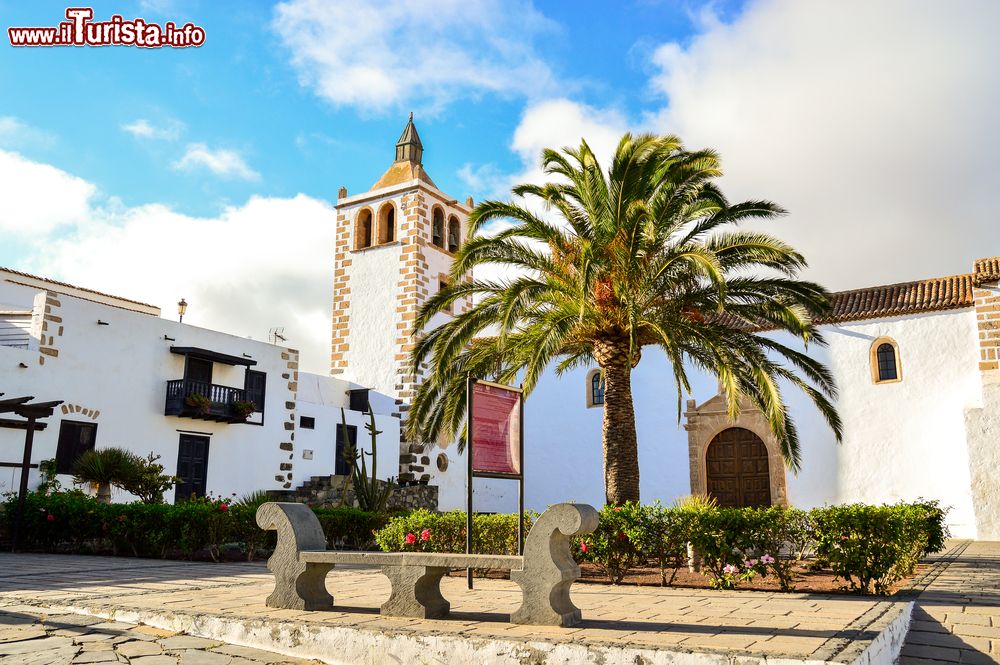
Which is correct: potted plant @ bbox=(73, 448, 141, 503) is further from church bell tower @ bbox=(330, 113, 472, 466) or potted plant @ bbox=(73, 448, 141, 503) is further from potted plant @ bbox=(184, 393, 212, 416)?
church bell tower @ bbox=(330, 113, 472, 466)

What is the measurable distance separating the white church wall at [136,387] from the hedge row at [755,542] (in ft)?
37.6

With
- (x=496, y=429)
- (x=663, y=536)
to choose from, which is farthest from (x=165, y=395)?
(x=496, y=429)

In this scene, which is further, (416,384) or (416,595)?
(416,384)

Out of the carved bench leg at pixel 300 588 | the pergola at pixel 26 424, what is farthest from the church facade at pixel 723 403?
the pergola at pixel 26 424

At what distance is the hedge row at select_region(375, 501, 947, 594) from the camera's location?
27.2 feet

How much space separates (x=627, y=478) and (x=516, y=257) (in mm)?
3602

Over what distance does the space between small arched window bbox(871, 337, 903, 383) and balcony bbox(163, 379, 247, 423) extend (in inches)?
618

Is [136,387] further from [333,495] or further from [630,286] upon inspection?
[630,286]

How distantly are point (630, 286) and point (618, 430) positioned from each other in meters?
2.08

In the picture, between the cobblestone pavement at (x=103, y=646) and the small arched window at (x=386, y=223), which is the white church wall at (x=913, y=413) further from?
the cobblestone pavement at (x=103, y=646)

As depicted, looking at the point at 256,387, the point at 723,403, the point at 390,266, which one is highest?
the point at 390,266

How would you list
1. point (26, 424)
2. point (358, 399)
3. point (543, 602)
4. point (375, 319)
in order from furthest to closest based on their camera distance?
point (375, 319)
point (358, 399)
point (26, 424)
point (543, 602)

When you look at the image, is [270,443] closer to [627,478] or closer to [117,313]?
[117,313]

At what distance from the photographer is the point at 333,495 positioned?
21.0 m
